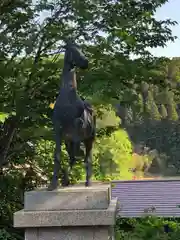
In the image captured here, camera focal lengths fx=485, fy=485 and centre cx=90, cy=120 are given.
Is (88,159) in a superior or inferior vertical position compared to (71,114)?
inferior

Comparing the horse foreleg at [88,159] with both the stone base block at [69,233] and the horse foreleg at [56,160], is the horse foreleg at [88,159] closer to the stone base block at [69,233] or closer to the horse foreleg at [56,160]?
the horse foreleg at [56,160]

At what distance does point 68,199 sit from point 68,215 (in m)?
0.18

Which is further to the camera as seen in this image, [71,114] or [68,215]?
Result: [71,114]

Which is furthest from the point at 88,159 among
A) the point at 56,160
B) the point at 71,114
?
the point at 71,114

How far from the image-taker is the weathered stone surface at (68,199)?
5363 millimetres

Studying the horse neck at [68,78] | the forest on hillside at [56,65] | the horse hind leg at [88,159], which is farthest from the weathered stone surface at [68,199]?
the forest on hillside at [56,65]

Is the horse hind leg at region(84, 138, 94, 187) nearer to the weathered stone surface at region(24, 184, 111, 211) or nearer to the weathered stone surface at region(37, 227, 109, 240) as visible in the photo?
the weathered stone surface at region(24, 184, 111, 211)

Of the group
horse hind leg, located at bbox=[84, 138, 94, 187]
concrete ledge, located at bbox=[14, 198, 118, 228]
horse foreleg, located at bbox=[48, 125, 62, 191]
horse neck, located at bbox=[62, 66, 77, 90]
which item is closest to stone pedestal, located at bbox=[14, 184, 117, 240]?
concrete ledge, located at bbox=[14, 198, 118, 228]

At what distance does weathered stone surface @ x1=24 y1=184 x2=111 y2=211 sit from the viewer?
536 centimetres

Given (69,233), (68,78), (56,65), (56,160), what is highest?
(56,65)

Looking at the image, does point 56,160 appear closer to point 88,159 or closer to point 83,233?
point 88,159

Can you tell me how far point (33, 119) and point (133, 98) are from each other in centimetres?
216

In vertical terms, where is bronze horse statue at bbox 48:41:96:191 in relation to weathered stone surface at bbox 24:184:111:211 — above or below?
above

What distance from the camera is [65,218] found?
530 centimetres
